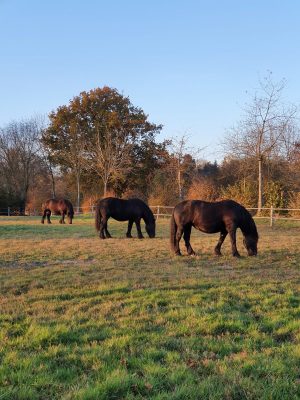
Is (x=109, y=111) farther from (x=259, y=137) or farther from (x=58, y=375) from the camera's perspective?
(x=58, y=375)

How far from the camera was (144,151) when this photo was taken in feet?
138

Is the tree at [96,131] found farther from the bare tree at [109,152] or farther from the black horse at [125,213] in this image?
the black horse at [125,213]

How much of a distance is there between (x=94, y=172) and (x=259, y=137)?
20.7m

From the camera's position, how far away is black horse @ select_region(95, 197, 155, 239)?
1625cm

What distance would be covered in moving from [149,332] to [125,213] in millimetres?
11825

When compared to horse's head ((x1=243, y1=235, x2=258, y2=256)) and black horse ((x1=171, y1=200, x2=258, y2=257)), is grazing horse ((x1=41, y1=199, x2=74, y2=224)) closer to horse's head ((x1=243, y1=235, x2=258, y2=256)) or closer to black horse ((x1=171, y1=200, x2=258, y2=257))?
black horse ((x1=171, y1=200, x2=258, y2=257))

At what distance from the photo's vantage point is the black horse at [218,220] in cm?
1132

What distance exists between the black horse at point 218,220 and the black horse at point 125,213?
15.2 ft

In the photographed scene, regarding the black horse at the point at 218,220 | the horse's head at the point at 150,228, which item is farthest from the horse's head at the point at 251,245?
the horse's head at the point at 150,228

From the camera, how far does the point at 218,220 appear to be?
11406mm

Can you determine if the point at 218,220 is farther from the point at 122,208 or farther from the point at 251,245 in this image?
the point at 122,208

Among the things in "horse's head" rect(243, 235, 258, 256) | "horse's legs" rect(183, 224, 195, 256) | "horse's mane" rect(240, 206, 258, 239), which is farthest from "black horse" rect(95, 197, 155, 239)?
"horse's head" rect(243, 235, 258, 256)

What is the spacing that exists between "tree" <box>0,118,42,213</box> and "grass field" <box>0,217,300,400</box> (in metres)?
38.4

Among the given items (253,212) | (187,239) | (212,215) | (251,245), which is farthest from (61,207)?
(251,245)
